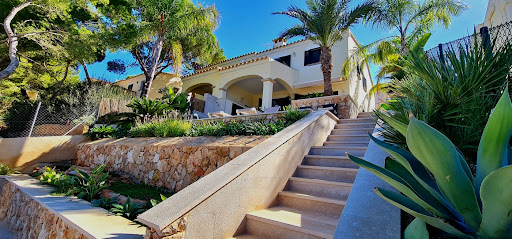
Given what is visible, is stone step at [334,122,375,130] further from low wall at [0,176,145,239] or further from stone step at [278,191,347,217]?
low wall at [0,176,145,239]

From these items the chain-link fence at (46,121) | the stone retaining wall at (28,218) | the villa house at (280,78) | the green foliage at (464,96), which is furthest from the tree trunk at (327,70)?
the chain-link fence at (46,121)

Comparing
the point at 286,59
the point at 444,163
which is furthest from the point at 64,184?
the point at 286,59

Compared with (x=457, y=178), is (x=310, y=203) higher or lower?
lower

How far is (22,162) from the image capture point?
8023 millimetres

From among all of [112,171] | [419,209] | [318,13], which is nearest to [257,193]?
[419,209]

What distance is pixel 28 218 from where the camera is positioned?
4.57 m

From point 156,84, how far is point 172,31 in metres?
7.95

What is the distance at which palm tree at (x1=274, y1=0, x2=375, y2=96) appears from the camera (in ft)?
36.3

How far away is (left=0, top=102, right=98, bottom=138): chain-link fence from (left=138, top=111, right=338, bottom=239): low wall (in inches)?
390

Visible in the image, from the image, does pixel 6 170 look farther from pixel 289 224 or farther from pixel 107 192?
pixel 289 224

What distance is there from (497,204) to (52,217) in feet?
17.1

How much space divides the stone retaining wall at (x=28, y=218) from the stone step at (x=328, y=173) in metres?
3.36

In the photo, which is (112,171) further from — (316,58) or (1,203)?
(316,58)

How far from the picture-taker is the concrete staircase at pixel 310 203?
8.82 ft
